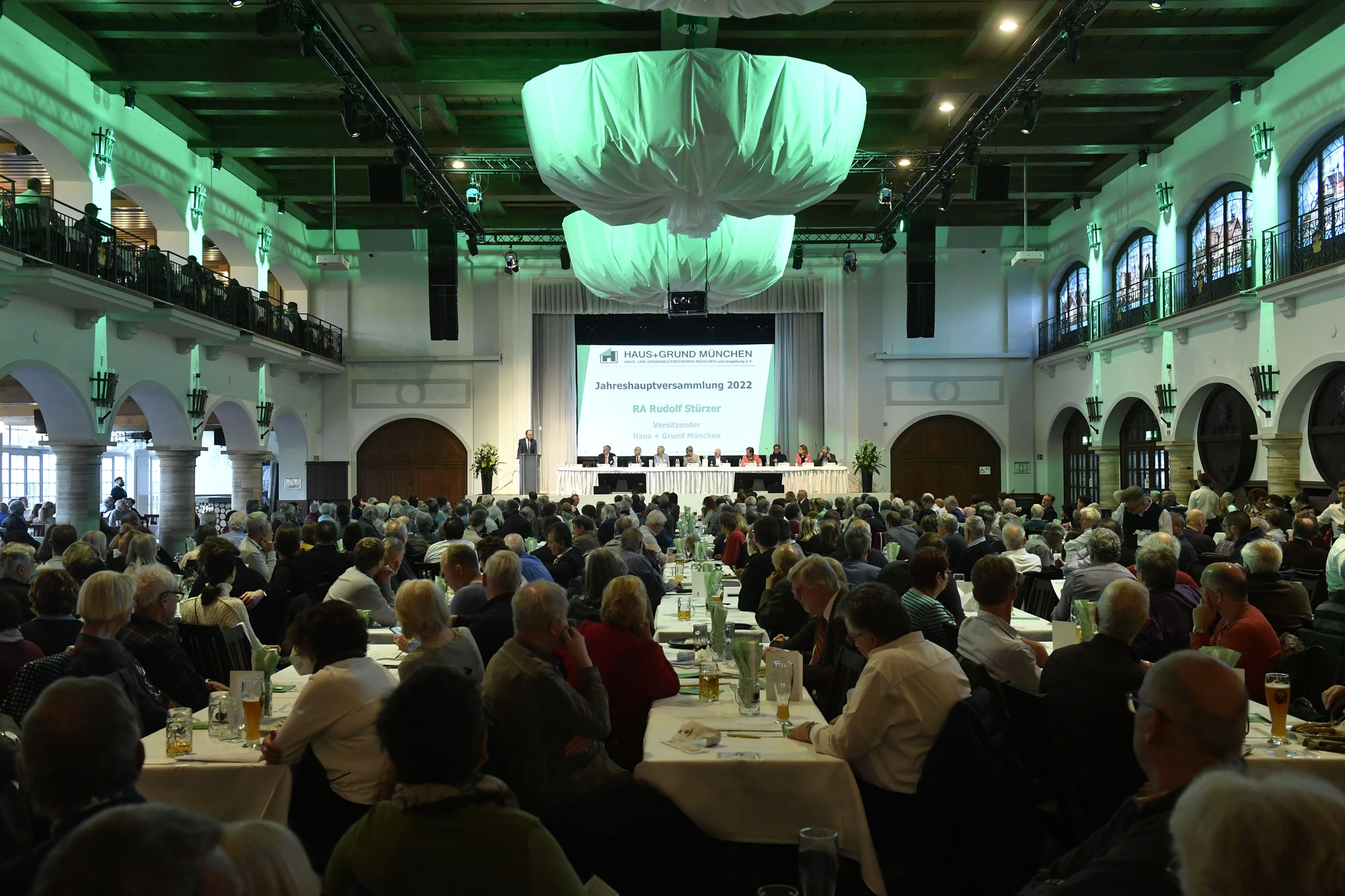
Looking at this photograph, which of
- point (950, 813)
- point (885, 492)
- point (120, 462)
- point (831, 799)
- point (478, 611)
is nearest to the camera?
point (950, 813)

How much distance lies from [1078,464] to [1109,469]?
6.96ft

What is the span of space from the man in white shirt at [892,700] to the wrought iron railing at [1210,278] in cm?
1417

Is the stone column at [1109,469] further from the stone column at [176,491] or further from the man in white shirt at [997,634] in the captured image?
the man in white shirt at [997,634]

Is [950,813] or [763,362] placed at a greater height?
[763,362]

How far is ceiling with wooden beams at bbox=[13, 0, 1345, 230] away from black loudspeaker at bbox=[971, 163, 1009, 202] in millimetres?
1116

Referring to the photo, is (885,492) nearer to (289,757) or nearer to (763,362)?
Answer: (763,362)

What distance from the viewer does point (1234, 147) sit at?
1561 cm

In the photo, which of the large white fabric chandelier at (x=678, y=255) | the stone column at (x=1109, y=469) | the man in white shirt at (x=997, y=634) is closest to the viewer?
the man in white shirt at (x=997, y=634)

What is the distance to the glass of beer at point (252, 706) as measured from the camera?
351cm

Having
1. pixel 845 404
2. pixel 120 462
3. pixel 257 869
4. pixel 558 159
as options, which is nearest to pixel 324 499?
pixel 120 462

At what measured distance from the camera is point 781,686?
3.75 m

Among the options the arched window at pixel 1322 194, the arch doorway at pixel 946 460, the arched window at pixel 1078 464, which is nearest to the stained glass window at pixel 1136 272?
the arched window at pixel 1078 464

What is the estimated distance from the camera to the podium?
21906 millimetres

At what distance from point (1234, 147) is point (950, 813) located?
15.8m
